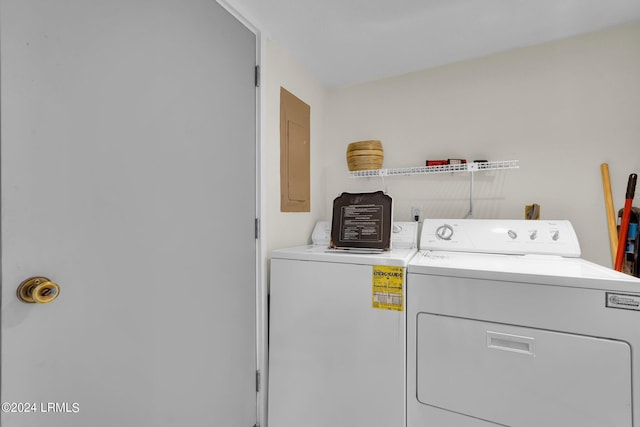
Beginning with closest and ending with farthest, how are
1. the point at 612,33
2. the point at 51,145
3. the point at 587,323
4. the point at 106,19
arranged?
the point at 51,145 < the point at 106,19 < the point at 587,323 < the point at 612,33

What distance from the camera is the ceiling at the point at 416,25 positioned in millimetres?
1514

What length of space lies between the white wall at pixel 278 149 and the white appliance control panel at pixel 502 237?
806 mm

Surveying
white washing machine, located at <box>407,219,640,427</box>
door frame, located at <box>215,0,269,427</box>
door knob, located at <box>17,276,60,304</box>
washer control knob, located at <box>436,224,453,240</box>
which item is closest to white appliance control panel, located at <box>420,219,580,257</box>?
washer control knob, located at <box>436,224,453,240</box>

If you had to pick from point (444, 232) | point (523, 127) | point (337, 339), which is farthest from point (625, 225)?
point (337, 339)

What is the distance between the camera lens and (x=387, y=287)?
4.50 feet

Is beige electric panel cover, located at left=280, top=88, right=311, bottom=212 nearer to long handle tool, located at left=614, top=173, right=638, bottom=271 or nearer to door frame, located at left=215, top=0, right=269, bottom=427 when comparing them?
door frame, located at left=215, top=0, right=269, bottom=427

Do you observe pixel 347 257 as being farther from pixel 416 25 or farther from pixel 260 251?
pixel 416 25

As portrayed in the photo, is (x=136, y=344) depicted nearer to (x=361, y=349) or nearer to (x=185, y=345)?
(x=185, y=345)

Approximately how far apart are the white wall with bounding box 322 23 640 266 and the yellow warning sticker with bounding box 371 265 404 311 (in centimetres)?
69

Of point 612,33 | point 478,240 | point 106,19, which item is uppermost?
point 612,33

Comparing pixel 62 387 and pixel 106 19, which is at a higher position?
pixel 106 19

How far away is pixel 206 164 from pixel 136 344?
0.74 metres

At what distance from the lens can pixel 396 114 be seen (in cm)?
225

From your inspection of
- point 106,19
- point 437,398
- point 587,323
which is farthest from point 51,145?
point 587,323
